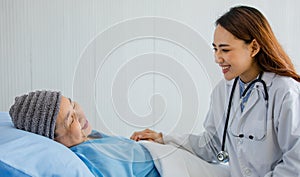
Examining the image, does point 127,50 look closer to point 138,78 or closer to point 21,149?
point 138,78

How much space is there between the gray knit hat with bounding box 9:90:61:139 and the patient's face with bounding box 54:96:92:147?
3cm

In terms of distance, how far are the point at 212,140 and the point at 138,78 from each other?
1091mm

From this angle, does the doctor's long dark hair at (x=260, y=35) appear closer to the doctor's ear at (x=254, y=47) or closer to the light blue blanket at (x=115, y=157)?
the doctor's ear at (x=254, y=47)

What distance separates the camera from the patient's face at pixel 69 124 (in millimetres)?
1353

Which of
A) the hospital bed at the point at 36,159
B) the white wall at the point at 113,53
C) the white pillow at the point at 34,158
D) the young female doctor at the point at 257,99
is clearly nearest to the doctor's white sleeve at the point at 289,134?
the young female doctor at the point at 257,99

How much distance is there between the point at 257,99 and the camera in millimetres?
1394

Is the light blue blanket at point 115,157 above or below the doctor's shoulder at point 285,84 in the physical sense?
below

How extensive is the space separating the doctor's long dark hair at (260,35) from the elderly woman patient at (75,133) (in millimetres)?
527

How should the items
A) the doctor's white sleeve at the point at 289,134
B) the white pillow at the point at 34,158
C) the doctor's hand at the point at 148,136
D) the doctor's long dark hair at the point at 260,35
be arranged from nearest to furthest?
the white pillow at the point at 34,158, the doctor's white sleeve at the point at 289,134, the doctor's long dark hair at the point at 260,35, the doctor's hand at the point at 148,136

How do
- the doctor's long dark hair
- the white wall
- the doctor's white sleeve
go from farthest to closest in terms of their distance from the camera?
the white wall
the doctor's long dark hair
the doctor's white sleeve

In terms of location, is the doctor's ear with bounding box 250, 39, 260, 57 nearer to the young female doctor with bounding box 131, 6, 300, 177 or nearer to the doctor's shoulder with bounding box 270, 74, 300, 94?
the young female doctor with bounding box 131, 6, 300, 177

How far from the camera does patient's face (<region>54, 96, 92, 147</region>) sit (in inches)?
53.2

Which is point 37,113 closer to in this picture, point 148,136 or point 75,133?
point 75,133

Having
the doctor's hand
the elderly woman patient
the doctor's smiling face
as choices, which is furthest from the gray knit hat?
the doctor's smiling face
